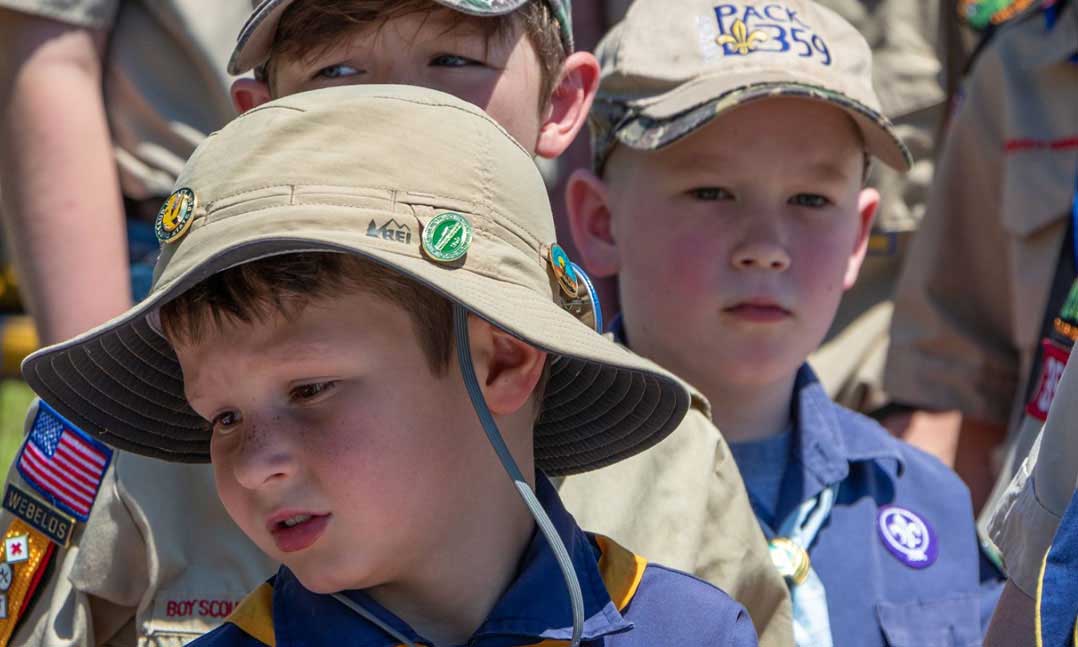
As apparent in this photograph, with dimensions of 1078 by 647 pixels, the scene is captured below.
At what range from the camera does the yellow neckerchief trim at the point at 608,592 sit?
1844mm

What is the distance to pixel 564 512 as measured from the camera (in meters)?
1.97

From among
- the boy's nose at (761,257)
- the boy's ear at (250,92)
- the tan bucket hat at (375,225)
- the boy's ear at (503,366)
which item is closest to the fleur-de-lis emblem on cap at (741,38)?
the boy's nose at (761,257)

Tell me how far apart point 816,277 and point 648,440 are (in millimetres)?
815

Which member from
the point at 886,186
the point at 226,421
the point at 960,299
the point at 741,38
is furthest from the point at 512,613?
the point at 886,186

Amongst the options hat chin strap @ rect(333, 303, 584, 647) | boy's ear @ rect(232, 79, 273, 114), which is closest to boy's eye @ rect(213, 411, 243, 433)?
hat chin strap @ rect(333, 303, 584, 647)

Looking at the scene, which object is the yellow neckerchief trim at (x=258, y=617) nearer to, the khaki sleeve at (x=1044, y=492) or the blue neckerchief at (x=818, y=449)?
the khaki sleeve at (x=1044, y=492)

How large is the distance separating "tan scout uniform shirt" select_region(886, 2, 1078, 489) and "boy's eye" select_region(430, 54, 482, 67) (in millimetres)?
1773

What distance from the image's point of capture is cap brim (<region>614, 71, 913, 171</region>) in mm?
2654

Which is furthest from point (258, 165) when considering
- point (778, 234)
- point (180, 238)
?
point (778, 234)

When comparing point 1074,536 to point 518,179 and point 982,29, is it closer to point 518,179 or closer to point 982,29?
point 518,179

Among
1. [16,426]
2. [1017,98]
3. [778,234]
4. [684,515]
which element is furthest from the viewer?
[16,426]

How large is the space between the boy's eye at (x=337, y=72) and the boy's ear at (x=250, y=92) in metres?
0.16

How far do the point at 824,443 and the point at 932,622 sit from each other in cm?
36

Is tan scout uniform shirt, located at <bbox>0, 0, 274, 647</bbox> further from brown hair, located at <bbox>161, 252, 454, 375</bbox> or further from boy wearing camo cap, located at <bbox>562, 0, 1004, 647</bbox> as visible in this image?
boy wearing camo cap, located at <bbox>562, 0, 1004, 647</bbox>
